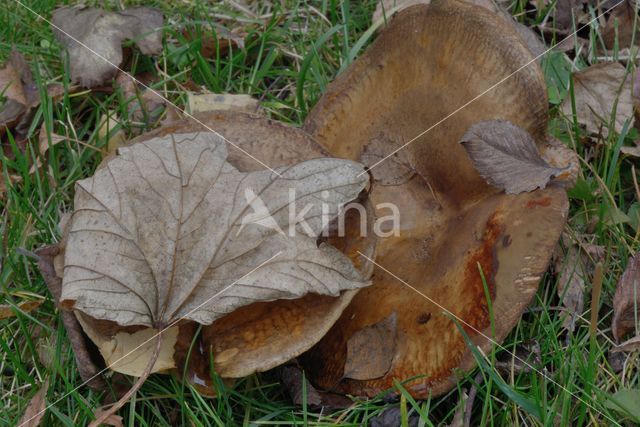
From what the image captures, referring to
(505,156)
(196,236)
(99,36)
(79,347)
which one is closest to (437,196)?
(505,156)

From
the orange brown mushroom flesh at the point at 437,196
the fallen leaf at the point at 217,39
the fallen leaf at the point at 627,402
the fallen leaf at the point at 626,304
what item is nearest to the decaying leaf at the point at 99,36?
the fallen leaf at the point at 217,39

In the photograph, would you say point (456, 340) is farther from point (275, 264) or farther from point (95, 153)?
point (95, 153)

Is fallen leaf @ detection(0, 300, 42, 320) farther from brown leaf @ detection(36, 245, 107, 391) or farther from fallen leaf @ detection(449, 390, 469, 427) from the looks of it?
fallen leaf @ detection(449, 390, 469, 427)

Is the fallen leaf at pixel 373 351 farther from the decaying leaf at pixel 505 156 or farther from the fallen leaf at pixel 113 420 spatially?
the fallen leaf at pixel 113 420

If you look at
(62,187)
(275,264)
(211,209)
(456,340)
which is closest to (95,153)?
(62,187)

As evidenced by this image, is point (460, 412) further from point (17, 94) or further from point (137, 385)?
point (17, 94)

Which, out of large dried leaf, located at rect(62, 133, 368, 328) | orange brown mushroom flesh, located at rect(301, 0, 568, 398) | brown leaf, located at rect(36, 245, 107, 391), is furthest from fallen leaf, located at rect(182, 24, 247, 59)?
brown leaf, located at rect(36, 245, 107, 391)

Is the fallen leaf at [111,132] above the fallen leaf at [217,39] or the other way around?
the other way around
